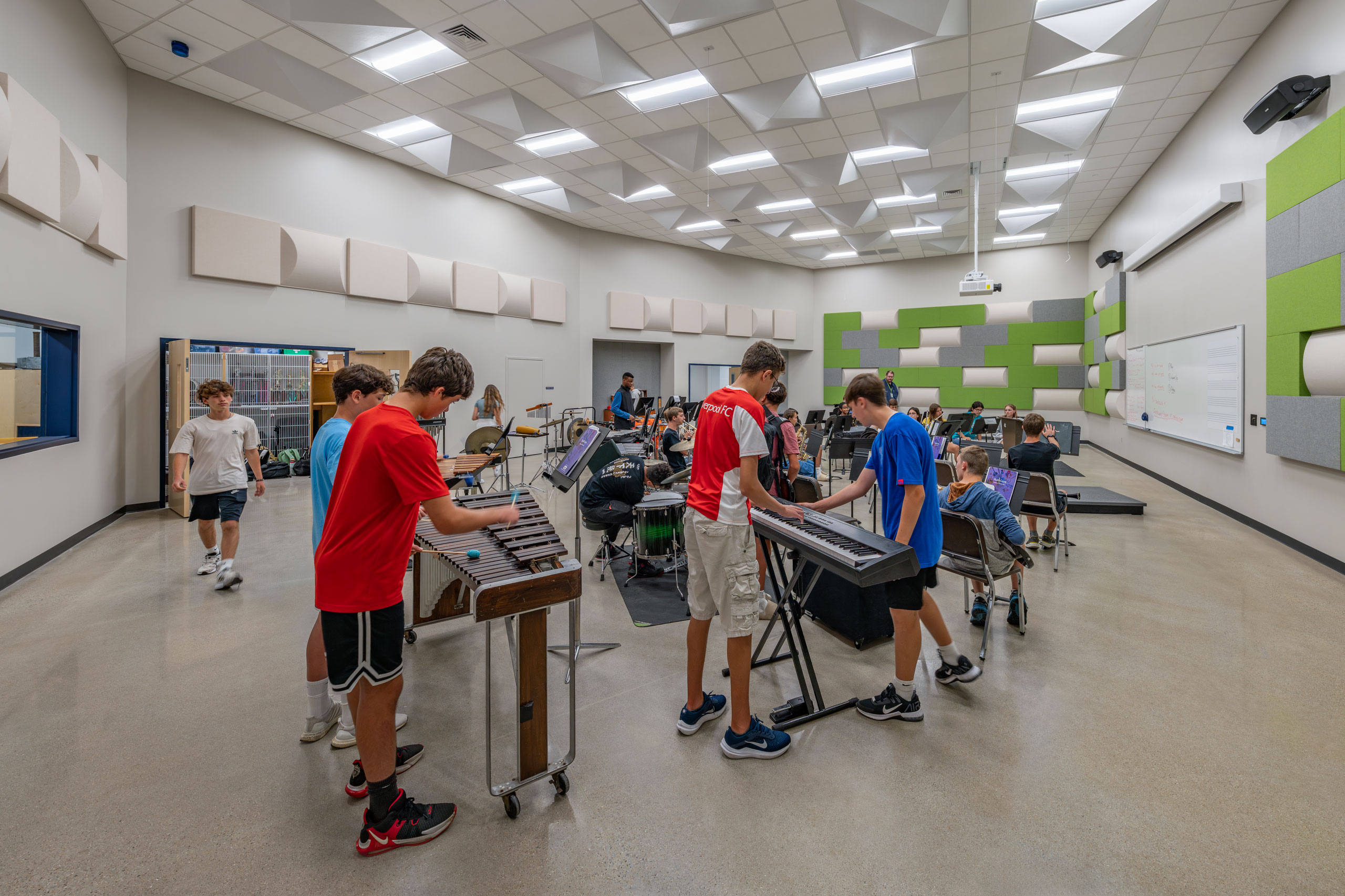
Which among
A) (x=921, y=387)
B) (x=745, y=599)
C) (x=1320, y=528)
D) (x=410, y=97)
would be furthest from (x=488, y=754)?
(x=921, y=387)

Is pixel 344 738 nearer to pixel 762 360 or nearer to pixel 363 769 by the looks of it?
pixel 363 769

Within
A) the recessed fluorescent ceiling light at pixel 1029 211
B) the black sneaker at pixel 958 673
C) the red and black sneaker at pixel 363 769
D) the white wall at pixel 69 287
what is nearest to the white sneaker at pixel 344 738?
the red and black sneaker at pixel 363 769

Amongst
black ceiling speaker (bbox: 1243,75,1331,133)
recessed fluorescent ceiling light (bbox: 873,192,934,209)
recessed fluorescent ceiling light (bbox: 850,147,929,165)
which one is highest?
recessed fluorescent ceiling light (bbox: 873,192,934,209)

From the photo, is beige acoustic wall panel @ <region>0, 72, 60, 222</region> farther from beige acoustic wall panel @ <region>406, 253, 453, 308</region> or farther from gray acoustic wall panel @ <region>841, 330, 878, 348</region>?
gray acoustic wall panel @ <region>841, 330, 878, 348</region>

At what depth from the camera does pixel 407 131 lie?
26.2ft

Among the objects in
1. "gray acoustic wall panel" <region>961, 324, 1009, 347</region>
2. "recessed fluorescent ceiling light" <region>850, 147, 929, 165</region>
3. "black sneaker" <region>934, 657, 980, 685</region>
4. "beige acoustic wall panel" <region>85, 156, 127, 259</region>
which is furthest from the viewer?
"gray acoustic wall panel" <region>961, 324, 1009, 347</region>

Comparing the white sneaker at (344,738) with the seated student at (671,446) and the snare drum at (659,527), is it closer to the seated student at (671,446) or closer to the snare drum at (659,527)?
the snare drum at (659,527)

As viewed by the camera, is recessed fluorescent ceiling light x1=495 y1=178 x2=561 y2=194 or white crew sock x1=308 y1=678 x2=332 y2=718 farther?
recessed fluorescent ceiling light x1=495 y1=178 x2=561 y2=194

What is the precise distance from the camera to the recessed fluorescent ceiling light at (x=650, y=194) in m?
10.1

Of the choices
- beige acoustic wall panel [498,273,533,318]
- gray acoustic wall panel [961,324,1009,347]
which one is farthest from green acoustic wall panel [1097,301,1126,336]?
beige acoustic wall panel [498,273,533,318]

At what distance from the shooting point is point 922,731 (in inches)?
102

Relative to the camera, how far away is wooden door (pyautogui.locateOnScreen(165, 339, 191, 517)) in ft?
21.4

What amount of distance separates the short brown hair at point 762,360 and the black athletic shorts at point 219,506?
393 cm

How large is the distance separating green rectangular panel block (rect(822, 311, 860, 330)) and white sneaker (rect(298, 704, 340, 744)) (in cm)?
1590
